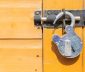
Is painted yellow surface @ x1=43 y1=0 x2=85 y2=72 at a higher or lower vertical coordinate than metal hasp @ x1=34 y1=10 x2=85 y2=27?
lower

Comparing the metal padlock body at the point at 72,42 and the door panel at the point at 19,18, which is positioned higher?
the door panel at the point at 19,18

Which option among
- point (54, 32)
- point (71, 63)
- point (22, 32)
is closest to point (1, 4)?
point (22, 32)

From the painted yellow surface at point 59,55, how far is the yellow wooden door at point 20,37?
0.03 m

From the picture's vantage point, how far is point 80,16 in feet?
5.27

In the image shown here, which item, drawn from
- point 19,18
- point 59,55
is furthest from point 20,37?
point 59,55

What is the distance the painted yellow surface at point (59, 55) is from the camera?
1597 mm

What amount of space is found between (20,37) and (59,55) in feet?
0.63

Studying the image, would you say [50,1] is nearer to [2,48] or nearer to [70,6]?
[70,6]

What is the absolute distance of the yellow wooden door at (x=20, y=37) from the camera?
161 centimetres

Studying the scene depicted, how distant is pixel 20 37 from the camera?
1615 mm

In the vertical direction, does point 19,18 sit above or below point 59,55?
above

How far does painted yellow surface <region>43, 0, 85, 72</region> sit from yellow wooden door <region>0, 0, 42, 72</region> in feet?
0.10

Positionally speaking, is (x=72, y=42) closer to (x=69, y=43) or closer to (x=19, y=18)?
(x=69, y=43)

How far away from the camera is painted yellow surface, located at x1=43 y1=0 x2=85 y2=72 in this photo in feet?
5.24
